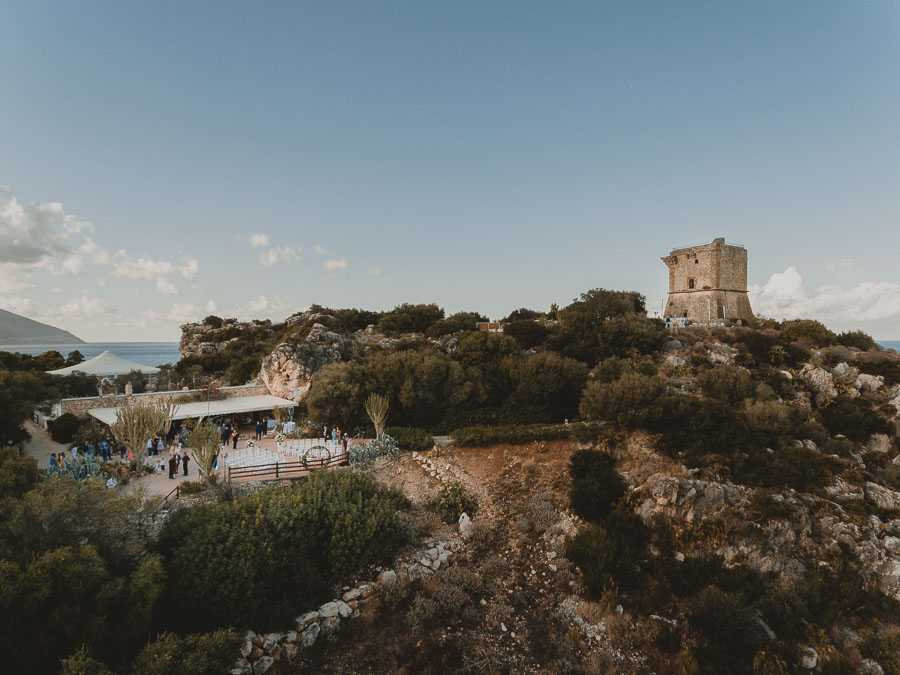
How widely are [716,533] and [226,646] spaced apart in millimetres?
10760

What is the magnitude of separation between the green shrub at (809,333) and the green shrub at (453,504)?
959 inches

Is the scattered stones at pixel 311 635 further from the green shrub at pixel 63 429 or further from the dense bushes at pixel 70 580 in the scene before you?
the green shrub at pixel 63 429

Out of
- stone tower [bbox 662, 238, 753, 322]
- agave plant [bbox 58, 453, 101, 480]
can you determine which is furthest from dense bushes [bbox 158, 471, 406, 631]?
stone tower [bbox 662, 238, 753, 322]

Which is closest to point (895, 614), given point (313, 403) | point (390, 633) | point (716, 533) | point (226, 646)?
point (716, 533)

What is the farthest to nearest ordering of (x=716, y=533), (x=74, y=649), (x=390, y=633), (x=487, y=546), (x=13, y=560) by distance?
(x=487, y=546) → (x=716, y=533) → (x=390, y=633) → (x=13, y=560) → (x=74, y=649)

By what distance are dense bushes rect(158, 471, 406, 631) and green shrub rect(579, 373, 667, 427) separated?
8.21m

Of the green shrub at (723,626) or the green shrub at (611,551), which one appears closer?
the green shrub at (723,626)

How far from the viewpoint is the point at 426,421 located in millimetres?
18844

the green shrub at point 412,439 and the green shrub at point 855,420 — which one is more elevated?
the green shrub at point 855,420

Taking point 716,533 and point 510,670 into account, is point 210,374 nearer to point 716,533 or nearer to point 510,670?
point 510,670

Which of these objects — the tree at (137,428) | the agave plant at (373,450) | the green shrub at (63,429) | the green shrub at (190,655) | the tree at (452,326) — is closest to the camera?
the green shrub at (190,655)

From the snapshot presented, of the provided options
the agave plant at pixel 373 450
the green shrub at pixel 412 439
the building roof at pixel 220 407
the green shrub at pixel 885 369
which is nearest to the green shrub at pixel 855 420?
the green shrub at pixel 885 369

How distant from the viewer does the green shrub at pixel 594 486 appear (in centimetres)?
1122

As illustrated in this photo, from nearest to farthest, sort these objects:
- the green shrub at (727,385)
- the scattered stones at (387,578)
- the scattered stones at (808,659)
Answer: the scattered stones at (808,659) → the scattered stones at (387,578) → the green shrub at (727,385)
